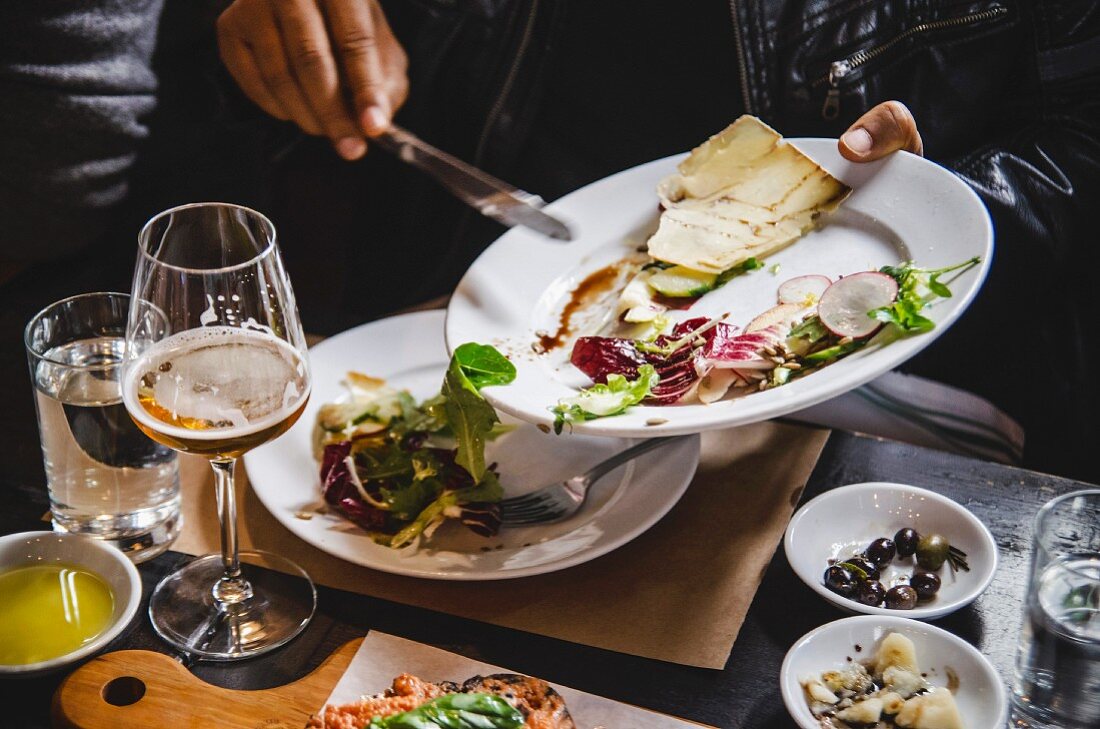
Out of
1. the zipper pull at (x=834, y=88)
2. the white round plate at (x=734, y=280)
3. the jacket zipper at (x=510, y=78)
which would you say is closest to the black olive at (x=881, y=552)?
the white round plate at (x=734, y=280)

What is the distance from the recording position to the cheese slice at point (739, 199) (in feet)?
5.43

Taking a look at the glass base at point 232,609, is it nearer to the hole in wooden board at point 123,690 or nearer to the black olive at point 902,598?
the hole in wooden board at point 123,690

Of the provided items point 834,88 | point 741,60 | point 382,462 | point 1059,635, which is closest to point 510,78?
point 741,60

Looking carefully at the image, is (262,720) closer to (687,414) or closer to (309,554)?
(309,554)

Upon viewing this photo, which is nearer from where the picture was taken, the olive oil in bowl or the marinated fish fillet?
the marinated fish fillet

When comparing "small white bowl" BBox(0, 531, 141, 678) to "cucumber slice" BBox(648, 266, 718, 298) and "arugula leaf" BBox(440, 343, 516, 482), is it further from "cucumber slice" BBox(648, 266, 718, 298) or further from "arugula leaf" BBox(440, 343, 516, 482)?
"cucumber slice" BBox(648, 266, 718, 298)

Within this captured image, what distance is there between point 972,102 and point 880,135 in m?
0.66

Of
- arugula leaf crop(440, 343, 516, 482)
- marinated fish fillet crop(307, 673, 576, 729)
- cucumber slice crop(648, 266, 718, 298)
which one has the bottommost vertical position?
marinated fish fillet crop(307, 673, 576, 729)

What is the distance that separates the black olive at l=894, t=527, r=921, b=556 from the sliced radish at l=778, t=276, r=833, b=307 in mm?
355

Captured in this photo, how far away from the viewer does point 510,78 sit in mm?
2299

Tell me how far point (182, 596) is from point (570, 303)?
0.75 meters

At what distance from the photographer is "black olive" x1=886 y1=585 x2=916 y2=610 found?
4.17 feet

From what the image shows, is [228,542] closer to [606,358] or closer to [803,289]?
[606,358]

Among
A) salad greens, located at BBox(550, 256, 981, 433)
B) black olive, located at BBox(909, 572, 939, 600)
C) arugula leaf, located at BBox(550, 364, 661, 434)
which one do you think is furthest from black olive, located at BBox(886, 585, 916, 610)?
arugula leaf, located at BBox(550, 364, 661, 434)
